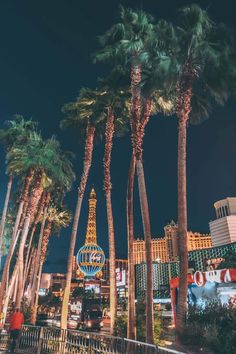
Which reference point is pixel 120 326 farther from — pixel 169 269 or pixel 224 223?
pixel 224 223

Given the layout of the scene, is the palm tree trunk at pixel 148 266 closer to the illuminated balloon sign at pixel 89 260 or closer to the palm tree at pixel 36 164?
the palm tree at pixel 36 164

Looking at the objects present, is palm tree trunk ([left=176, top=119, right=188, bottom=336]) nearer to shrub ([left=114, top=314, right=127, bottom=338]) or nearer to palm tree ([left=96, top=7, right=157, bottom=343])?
palm tree ([left=96, top=7, right=157, bottom=343])

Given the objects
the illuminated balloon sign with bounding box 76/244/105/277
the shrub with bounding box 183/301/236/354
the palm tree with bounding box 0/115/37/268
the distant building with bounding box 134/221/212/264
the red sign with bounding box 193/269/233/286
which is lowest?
the shrub with bounding box 183/301/236/354

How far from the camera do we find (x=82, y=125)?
24328 mm

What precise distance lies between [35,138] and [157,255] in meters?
159

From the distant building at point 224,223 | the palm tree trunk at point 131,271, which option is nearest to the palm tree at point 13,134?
the palm tree trunk at point 131,271

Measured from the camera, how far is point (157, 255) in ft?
582

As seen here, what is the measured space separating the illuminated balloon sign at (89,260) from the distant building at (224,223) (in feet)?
338

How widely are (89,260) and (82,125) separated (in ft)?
146

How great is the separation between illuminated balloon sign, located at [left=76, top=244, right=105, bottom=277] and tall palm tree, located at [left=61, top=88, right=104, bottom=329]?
42.1 m

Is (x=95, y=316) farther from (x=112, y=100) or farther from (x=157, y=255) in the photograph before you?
(x=157, y=255)

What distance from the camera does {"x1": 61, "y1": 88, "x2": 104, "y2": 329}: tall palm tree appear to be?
21.9m

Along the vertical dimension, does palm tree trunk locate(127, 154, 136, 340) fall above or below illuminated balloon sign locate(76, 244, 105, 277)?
below

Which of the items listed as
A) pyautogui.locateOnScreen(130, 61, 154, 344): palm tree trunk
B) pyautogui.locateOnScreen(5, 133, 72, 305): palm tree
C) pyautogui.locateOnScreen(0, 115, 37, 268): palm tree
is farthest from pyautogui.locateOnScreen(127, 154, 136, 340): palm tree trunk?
pyautogui.locateOnScreen(0, 115, 37, 268): palm tree
